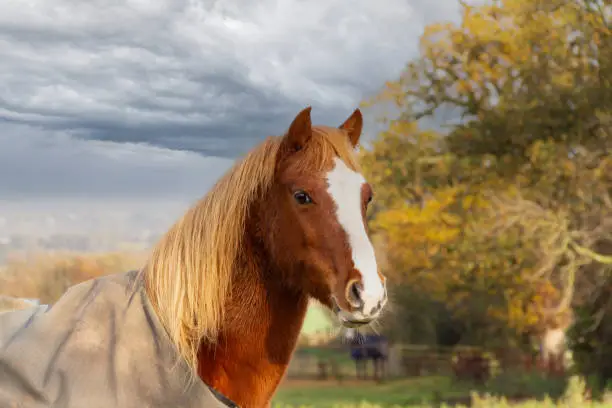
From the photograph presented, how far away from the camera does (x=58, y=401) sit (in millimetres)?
2709

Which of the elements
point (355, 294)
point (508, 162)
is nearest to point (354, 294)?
point (355, 294)

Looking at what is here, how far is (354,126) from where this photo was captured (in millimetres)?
3262

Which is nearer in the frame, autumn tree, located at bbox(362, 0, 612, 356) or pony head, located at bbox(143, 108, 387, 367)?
pony head, located at bbox(143, 108, 387, 367)

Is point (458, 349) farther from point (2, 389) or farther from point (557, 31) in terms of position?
point (2, 389)

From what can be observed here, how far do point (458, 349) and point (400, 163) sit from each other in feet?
34.0

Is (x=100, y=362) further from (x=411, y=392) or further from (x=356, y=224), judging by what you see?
(x=411, y=392)

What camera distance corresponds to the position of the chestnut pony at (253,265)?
277 cm

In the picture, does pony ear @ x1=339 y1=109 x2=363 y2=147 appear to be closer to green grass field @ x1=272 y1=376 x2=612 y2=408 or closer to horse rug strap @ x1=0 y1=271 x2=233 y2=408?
horse rug strap @ x1=0 y1=271 x2=233 y2=408

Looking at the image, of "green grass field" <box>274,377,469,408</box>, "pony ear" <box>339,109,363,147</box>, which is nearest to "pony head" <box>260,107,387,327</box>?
"pony ear" <box>339,109,363,147</box>

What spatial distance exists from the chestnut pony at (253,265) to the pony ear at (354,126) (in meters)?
0.28

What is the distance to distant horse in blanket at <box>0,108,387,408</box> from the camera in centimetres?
272

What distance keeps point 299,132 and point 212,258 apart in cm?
60

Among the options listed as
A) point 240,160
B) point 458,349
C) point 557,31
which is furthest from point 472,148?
point 240,160

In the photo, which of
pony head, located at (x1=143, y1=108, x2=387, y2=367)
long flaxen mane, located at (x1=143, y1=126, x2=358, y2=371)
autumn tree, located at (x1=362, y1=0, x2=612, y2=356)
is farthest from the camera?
autumn tree, located at (x1=362, y1=0, x2=612, y2=356)
